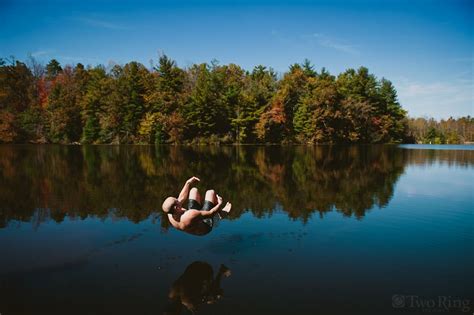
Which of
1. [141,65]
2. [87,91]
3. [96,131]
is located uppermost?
[141,65]

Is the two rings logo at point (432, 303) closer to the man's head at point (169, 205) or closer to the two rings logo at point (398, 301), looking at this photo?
the two rings logo at point (398, 301)

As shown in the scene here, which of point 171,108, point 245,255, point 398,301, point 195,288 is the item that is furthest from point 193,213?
point 171,108

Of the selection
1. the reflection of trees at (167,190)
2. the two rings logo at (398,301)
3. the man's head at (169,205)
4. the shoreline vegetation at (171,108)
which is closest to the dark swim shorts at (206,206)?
the man's head at (169,205)

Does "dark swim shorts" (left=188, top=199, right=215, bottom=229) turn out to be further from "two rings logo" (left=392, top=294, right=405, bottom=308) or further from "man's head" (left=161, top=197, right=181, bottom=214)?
"two rings logo" (left=392, top=294, right=405, bottom=308)

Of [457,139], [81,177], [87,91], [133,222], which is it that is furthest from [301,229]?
[457,139]

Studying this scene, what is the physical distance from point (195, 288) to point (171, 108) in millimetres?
52906

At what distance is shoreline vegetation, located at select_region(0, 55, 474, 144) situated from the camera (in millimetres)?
55688

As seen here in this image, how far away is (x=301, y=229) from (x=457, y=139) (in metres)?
116

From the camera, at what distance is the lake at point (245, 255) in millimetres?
4902

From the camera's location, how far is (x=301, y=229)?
850 centimetres

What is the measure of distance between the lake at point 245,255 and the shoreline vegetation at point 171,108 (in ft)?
142

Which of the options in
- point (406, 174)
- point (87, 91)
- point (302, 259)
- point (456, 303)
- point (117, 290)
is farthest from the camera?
point (87, 91)

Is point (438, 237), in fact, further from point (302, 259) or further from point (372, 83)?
point (372, 83)

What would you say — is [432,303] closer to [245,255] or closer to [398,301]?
[398,301]
